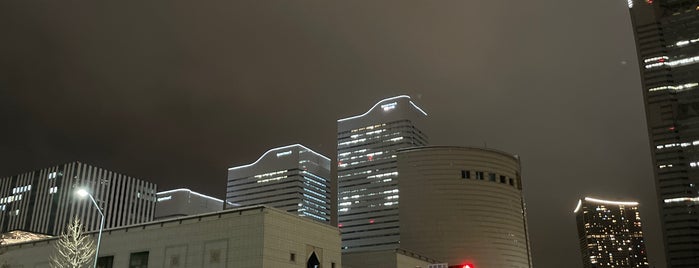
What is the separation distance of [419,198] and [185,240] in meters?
120

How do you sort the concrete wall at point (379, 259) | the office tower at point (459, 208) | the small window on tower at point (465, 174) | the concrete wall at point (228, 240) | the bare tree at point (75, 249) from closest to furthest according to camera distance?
the bare tree at point (75, 249)
the concrete wall at point (228, 240)
the concrete wall at point (379, 259)
the office tower at point (459, 208)
the small window on tower at point (465, 174)

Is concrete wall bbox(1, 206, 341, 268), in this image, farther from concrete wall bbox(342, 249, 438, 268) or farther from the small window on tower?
the small window on tower

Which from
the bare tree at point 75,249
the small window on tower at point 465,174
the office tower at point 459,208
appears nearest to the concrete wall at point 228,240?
the bare tree at point 75,249

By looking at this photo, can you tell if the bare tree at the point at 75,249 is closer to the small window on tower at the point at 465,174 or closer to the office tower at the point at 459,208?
the office tower at the point at 459,208

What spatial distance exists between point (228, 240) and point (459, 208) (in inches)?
4793

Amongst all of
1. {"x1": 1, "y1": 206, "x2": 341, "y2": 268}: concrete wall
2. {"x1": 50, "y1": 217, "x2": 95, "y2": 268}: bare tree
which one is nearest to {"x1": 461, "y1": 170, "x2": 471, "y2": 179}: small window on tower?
{"x1": 1, "y1": 206, "x2": 341, "y2": 268}: concrete wall

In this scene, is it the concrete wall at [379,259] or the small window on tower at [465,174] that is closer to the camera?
the concrete wall at [379,259]

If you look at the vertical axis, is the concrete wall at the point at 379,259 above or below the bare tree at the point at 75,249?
above

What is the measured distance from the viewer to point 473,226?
165875mm

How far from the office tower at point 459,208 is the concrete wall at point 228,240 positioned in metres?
108

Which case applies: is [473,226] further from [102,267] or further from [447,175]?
[102,267]

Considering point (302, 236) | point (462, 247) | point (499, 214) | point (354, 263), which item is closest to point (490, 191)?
point (499, 214)

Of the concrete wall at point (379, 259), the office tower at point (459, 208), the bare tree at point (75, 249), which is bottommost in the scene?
the bare tree at point (75, 249)

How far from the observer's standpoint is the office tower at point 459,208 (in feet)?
537
